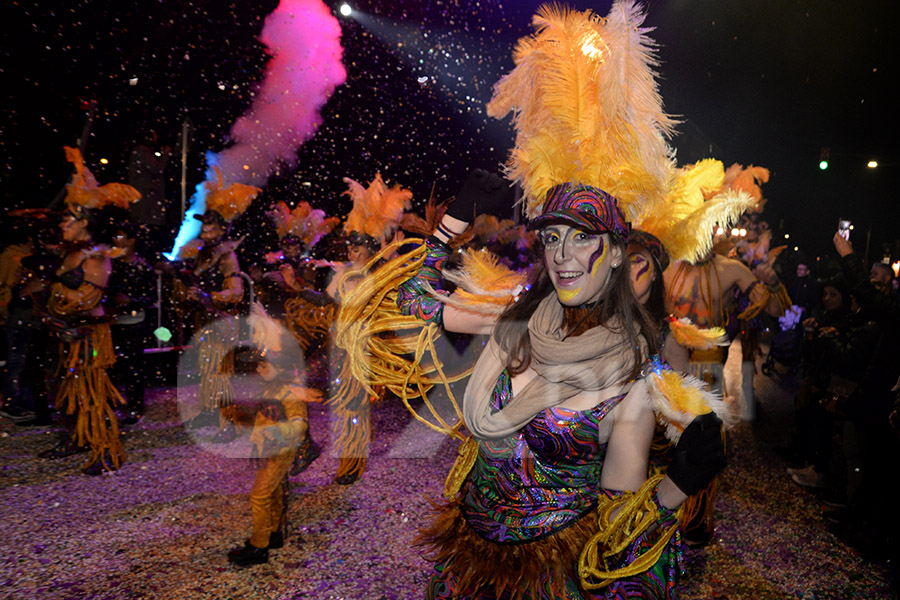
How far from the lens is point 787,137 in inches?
488

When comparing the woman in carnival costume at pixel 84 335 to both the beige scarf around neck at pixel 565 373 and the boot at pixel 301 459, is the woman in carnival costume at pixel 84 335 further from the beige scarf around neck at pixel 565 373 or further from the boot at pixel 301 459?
the beige scarf around neck at pixel 565 373

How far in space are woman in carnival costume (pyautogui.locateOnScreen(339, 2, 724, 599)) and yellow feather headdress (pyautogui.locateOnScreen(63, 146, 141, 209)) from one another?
4.75 m

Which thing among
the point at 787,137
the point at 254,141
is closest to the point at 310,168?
the point at 254,141

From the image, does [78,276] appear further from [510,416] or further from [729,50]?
[729,50]

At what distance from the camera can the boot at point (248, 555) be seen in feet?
12.1

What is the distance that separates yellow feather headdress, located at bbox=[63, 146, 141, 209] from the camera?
5246 millimetres

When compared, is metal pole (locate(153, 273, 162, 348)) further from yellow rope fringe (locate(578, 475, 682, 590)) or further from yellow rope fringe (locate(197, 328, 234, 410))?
yellow rope fringe (locate(578, 475, 682, 590))

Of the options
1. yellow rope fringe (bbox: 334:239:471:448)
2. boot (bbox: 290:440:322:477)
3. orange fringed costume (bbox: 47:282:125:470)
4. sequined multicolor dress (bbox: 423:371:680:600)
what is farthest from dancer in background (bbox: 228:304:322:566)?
orange fringed costume (bbox: 47:282:125:470)

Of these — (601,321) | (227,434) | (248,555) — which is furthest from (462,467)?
(227,434)

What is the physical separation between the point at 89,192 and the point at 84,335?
4.79 ft

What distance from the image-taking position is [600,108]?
183cm

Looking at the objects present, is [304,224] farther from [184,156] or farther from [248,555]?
[248,555]

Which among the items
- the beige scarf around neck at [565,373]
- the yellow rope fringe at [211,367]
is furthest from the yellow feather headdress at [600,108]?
the yellow rope fringe at [211,367]

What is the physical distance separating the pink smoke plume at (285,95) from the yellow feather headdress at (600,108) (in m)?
8.00
